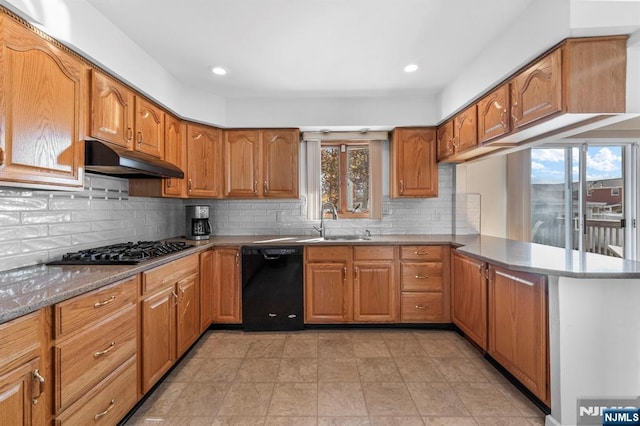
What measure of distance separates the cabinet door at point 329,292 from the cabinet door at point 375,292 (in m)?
0.08

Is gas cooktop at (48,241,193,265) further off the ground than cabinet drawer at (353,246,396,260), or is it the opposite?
gas cooktop at (48,241,193,265)

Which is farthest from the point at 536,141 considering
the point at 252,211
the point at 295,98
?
the point at 252,211

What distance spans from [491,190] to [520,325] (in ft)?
6.84

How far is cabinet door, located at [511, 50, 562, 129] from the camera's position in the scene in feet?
5.42

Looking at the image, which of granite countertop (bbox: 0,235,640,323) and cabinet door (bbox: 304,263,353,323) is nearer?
granite countertop (bbox: 0,235,640,323)

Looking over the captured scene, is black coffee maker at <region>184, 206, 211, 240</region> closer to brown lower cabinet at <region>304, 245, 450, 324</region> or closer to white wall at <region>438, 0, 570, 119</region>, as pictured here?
brown lower cabinet at <region>304, 245, 450, 324</region>

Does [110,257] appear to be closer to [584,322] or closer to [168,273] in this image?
[168,273]

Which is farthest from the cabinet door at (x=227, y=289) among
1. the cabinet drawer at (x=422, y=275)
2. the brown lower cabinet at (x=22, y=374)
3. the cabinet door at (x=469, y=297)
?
the cabinet door at (x=469, y=297)

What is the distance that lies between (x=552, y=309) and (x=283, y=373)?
5.98ft

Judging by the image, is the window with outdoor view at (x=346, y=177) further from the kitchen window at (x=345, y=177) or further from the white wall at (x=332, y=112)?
the white wall at (x=332, y=112)

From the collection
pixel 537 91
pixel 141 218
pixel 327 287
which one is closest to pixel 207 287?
pixel 141 218

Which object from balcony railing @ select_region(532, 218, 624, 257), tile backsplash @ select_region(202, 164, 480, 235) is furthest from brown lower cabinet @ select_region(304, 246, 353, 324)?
balcony railing @ select_region(532, 218, 624, 257)

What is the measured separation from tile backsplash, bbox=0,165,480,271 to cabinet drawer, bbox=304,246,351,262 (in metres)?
0.62

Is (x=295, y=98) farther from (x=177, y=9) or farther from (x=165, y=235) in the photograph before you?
(x=165, y=235)
